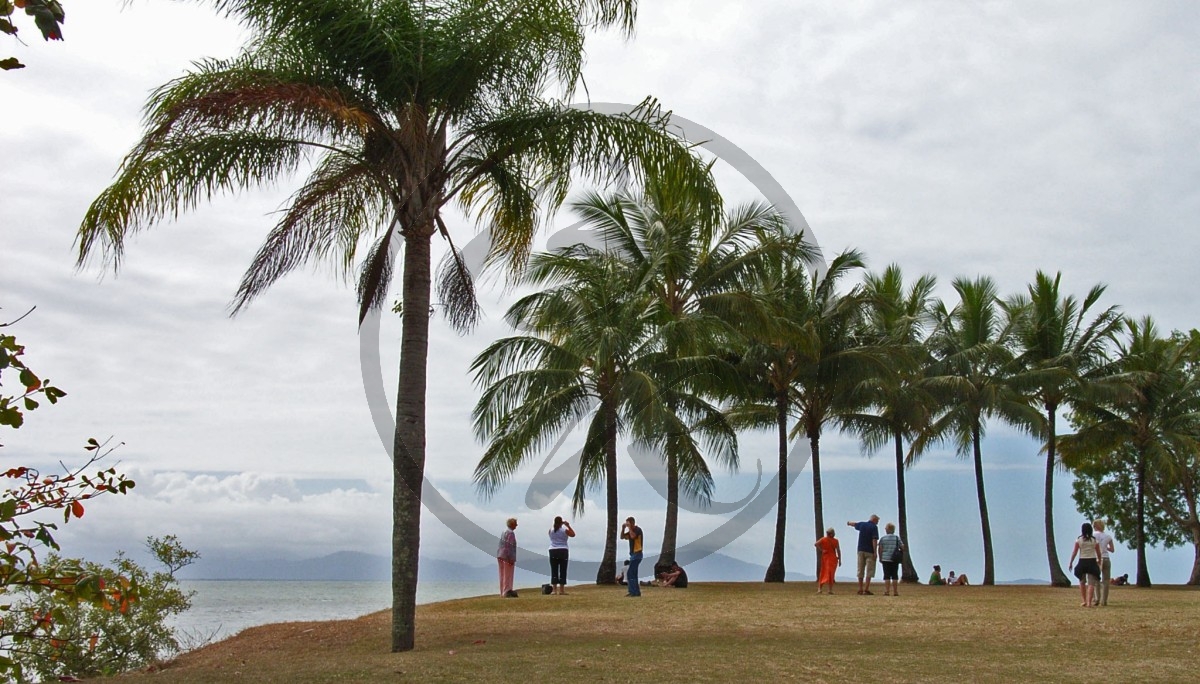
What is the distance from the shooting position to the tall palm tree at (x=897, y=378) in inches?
1251

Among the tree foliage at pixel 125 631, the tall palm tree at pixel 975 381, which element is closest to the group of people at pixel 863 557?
the tree foliage at pixel 125 631

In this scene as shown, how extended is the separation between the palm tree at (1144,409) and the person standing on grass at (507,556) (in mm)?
23342

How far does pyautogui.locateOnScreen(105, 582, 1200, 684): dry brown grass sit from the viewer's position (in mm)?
9992

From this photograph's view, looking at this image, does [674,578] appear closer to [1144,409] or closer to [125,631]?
[125,631]

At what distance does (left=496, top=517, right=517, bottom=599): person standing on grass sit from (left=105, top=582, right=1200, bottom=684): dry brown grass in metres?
1.53

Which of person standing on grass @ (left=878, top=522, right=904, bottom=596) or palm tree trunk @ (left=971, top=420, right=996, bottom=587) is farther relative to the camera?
palm tree trunk @ (left=971, top=420, right=996, bottom=587)

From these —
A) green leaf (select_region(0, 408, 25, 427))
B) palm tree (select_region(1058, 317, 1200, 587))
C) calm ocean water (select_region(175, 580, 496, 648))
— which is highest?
palm tree (select_region(1058, 317, 1200, 587))

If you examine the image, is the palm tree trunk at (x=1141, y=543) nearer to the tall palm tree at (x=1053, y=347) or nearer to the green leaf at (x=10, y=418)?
the tall palm tree at (x=1053, y=347)

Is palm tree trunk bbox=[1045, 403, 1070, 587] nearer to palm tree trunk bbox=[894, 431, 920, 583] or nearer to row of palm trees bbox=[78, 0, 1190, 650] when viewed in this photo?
palm tree trunk bbox=[894, 431, 920, 583]

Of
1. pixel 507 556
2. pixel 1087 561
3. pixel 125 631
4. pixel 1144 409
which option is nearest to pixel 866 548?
pixel 1087 561

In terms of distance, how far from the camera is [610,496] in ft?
85.9

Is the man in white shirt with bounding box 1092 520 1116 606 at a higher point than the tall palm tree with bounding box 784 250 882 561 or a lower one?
lower

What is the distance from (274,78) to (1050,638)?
1129 centimetres

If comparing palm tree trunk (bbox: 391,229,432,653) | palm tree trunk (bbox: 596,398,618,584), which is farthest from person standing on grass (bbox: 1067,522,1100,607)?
palm tree trunk (bbox: 391,229,432,653)
